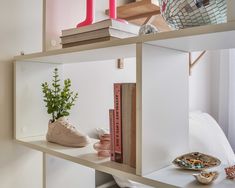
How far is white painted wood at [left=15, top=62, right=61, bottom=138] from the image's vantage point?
1060 millimetres

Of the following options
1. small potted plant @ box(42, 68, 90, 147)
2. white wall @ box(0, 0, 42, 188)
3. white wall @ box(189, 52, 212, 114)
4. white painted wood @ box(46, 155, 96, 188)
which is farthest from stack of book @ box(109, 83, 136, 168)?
white wall @ box(189, 52, 212, 114)

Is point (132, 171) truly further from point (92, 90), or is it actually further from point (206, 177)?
point (92, 90)

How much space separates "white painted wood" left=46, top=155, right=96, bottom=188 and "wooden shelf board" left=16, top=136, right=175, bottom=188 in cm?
9

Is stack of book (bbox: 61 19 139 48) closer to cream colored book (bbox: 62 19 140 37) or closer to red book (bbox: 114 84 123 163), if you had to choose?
cream colored book (bbox: 62 19 140 37)

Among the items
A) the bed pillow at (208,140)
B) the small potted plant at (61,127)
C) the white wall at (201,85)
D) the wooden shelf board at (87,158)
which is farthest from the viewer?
the white wall at (201,85)

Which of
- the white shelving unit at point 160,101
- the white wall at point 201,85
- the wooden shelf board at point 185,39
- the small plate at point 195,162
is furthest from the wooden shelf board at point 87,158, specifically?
the white wall at point 201,85

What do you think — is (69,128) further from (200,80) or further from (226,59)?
(226,59)

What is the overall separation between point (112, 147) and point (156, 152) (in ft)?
0.46

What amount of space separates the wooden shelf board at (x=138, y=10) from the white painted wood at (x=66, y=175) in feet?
2.50

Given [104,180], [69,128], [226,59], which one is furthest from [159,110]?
[226,59]

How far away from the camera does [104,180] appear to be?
141 cm

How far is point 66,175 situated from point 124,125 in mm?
520

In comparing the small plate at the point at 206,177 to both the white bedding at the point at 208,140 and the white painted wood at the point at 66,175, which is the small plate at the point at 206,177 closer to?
the white painted wood at the point at 66,175

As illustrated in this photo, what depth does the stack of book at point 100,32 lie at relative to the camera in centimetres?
74
